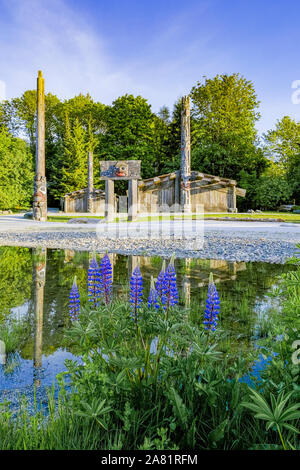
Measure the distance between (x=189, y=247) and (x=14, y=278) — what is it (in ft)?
16.9

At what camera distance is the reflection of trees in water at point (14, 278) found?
463cm

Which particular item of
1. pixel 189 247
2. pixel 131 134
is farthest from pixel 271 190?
pixel 189 247

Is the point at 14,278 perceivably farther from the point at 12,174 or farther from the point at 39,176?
the point at 12,174

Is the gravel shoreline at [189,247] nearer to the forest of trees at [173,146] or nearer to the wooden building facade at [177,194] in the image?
the wooden building facade at [177,194]

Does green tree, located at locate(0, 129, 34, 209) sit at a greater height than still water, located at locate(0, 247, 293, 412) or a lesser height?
greater

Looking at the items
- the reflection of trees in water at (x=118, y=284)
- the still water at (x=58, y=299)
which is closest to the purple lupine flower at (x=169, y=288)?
the still water at (x=58, y=299)

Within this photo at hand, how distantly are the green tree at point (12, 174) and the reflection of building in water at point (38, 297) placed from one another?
842 inches

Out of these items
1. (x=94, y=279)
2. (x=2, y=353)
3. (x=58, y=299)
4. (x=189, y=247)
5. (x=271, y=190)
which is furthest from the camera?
(x=271, y=190)

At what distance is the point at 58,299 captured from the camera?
4.77 metres

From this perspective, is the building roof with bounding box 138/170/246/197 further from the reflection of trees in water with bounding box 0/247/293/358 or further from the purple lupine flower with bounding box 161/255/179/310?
the purple lupine flower with bounding box 161/255/179/310

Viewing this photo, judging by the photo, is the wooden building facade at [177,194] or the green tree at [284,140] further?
the green tree at [284,140]

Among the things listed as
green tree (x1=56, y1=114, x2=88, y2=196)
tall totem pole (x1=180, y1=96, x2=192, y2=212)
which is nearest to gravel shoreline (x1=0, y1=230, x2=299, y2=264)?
tall totem pole (x1=180, y1=96, x2=192, y2=212)

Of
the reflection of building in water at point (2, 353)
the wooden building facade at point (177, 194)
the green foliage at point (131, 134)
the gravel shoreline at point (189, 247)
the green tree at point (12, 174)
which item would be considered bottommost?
the reflection of building in water at point (2, 353)

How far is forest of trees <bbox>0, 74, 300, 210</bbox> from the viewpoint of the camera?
32.3m
